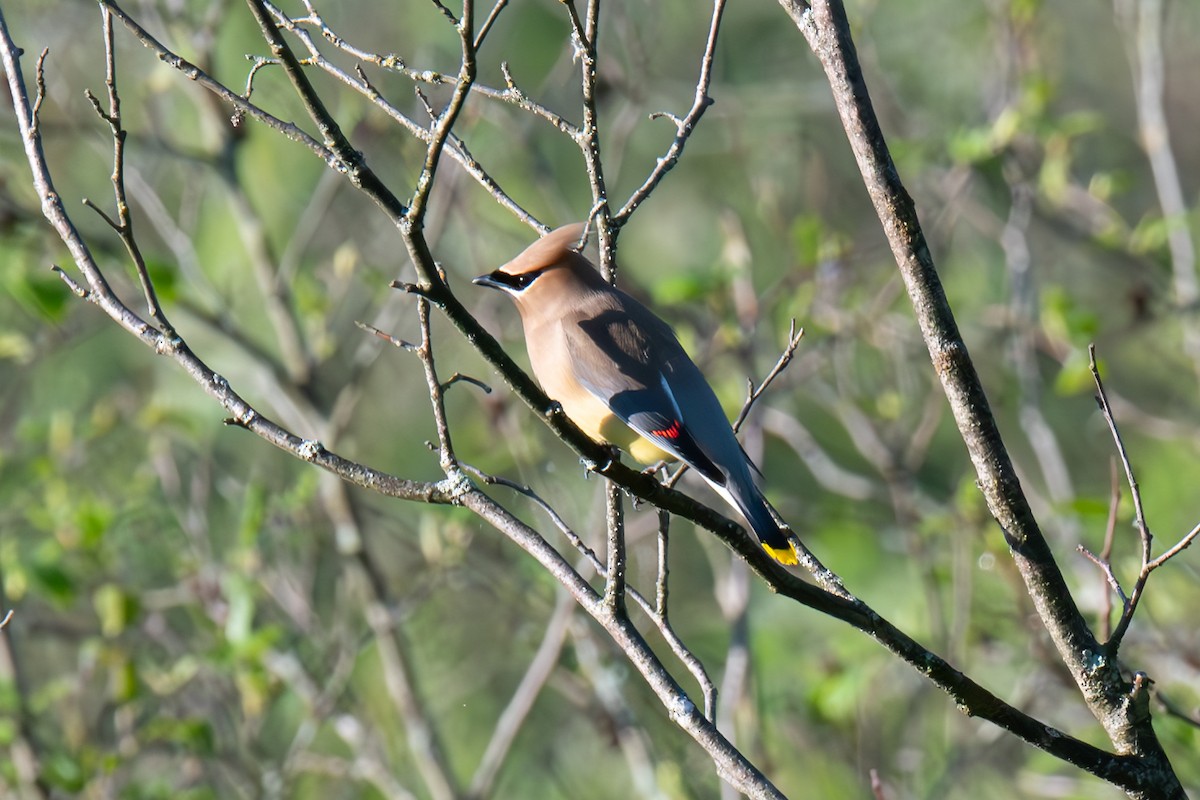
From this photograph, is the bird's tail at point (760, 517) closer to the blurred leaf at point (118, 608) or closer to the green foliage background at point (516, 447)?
the green foliage background at point (516, 447)

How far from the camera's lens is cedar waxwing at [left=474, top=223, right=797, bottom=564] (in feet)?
9.70

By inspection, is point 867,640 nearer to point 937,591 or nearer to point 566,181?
point 937,591

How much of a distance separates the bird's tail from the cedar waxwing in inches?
0.4

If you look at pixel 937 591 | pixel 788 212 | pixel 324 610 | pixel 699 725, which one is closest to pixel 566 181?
pixel 788 212

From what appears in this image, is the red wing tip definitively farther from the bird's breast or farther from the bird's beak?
the bird's beak

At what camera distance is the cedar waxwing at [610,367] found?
2955mm

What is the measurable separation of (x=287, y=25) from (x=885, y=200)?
3.77ft

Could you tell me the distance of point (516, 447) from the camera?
4.87 m

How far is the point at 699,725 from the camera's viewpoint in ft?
6.95

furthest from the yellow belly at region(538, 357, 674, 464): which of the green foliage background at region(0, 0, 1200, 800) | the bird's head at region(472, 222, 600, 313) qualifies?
the green foliage background at region(0, 0, 1200, 800)

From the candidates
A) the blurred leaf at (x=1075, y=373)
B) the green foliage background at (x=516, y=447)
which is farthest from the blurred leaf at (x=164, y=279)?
the blurred leaf at (x=1075, y=373)

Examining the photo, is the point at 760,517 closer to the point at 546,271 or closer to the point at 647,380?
the point at 647,380

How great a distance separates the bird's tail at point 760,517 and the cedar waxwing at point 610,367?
0.01 metres

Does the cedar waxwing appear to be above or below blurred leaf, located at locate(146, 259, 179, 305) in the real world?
below
